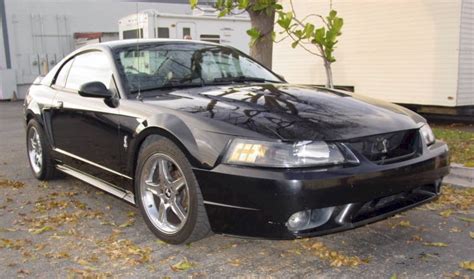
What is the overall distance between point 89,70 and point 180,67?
0.97 metres

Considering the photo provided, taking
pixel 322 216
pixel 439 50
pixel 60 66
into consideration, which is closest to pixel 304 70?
pixel 439 50

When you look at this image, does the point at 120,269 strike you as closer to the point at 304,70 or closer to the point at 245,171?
the point at 245,171

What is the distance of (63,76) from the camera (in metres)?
5.40

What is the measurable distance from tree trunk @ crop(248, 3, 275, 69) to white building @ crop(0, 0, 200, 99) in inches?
504

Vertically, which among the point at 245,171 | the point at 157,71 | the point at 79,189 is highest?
the point at 157,71

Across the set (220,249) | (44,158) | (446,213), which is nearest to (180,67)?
(220,249)

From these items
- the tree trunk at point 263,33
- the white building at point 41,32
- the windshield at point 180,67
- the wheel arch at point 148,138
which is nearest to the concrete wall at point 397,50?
the tree trunk at point 263,33

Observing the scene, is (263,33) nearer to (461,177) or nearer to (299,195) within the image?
(461,177)

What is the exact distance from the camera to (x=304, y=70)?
40.4ft

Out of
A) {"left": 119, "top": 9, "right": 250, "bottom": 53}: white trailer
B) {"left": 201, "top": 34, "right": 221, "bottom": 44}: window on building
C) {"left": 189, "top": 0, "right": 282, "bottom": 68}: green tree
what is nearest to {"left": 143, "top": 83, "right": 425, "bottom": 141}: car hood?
{"left": 189, "top": 0, "right": 282, "bottom": 68}: green tree

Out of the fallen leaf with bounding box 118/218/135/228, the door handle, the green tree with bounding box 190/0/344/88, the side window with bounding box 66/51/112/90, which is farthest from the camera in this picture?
the green tree with bounding box 190/0/344/88

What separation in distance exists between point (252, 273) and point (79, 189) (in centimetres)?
280

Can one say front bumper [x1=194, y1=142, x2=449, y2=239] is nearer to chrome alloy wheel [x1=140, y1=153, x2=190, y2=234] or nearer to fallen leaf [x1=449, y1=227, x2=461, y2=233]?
chrome alloy wheel [x1=140, y1=153, x2=190, y2=234]

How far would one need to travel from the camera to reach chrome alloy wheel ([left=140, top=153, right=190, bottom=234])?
3639mm
